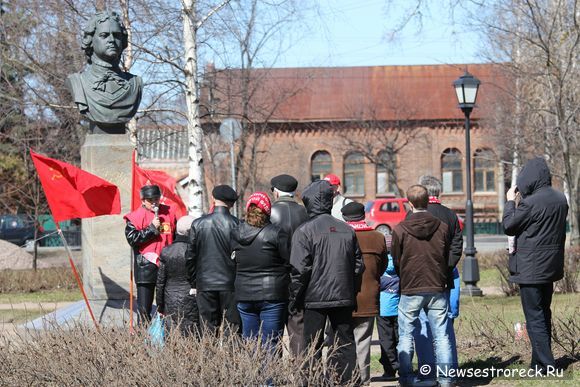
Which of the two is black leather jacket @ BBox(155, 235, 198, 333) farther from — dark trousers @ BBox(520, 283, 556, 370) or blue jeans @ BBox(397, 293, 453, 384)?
dark trousers @ BBox(520, 283, 556, 370)

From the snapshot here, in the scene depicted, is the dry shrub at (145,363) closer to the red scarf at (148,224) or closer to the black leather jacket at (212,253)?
the black leather jacket at (212,253)

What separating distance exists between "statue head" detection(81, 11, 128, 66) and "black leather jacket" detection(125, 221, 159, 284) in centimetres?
245

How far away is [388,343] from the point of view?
971 cm

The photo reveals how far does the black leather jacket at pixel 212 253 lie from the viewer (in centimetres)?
944

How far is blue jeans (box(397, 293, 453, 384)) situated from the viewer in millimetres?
8773

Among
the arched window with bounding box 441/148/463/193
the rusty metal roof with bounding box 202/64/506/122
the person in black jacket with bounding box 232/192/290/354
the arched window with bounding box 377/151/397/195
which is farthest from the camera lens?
the arched window with bounding box 441/148/463/193

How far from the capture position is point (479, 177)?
Answer: 184 feet

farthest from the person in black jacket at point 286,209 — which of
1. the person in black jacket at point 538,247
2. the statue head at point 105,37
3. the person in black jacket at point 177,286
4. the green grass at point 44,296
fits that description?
the green grass at point 44,296

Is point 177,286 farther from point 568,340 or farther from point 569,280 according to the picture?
point 569,280

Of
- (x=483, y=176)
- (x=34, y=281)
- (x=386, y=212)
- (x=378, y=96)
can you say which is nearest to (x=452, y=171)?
(x=483, y=176)

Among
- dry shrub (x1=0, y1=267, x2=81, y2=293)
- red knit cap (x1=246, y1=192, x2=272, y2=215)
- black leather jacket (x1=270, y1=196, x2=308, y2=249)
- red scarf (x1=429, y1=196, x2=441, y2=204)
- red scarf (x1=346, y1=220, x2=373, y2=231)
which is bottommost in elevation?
dry shrub (x1=0, y1=267, x2=81, y2=293)

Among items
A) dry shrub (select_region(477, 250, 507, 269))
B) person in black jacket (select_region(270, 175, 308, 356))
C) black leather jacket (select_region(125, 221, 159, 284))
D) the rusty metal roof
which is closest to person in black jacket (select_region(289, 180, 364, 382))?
person in black jacket (select_region(270, 175, 308, 356))

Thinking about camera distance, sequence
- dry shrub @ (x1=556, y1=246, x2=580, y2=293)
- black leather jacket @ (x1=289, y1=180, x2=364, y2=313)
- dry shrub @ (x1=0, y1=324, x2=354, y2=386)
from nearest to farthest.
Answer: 1. dry shrub @ (x1=0, y1=324, x2=354, y2=386)
2. black leather jacket @ (x1=289, y1=180, x2=364, y2=313)
3. dry shrub @ (x1=556, y1=246, x2=580, y2=293)

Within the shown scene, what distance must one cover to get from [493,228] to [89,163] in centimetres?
4091
